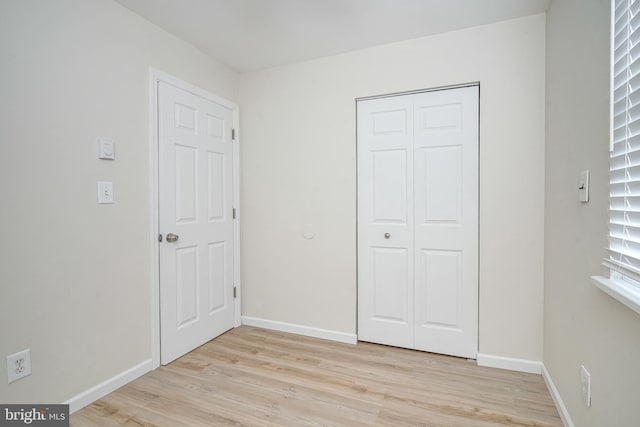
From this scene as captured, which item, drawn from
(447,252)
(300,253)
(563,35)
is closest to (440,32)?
(563,35)

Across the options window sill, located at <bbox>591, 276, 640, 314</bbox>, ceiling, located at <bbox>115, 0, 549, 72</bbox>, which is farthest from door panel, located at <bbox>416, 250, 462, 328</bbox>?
ceiling, located at <bbox>115, 0, 549, 72</bbox>

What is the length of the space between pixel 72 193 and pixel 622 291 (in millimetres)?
2597

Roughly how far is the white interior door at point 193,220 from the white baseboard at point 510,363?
2.22 metres

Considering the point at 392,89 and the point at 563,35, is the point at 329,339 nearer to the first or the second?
the point at 392,89

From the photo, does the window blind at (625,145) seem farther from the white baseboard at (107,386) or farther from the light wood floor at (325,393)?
the white baseboard at (107,386)

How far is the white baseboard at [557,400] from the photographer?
166 centimetres

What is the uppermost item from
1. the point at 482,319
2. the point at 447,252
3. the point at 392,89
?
the point at 392,89

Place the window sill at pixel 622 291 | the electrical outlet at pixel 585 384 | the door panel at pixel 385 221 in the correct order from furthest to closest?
the door panel at pixel 385 221 < the electrical outlet at pixel 585 384 < the window sill at pixel 622 291

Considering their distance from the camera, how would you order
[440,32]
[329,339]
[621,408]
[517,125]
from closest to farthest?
[621,408]
[517,125]
[440,32]
[329,339]

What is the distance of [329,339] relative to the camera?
287 centimetres

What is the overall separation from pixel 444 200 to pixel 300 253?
4.41ft
